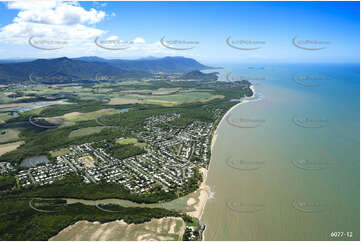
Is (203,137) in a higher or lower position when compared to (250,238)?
higher

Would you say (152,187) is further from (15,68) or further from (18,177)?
(15,68)

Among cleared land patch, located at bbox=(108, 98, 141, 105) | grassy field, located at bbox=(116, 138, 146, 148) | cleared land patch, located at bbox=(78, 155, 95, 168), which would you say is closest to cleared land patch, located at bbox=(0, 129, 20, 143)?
cleared land patch, located at bbox=(78, 155, 95, 168)

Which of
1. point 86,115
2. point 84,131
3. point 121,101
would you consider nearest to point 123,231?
point 84,131

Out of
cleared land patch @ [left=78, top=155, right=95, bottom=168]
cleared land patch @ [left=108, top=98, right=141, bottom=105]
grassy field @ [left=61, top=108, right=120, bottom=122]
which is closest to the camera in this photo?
cleared land patch @ [left=78, top=155, right=95, bottom=168]

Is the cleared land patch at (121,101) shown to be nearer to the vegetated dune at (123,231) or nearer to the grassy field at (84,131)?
the grassy field at (84,131)

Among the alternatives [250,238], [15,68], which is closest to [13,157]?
[250,238]

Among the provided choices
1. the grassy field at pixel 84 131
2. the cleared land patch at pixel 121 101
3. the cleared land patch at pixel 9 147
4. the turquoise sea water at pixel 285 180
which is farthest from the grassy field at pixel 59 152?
the cleared land patch at pixel 121 101

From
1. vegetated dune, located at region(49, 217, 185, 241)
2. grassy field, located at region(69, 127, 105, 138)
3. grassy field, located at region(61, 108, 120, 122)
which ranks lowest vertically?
vegetated dune, located at region(49, 217, 185, 241)

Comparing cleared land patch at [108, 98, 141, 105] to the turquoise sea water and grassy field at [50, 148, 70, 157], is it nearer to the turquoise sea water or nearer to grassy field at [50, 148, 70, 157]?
the turquoise sea water
